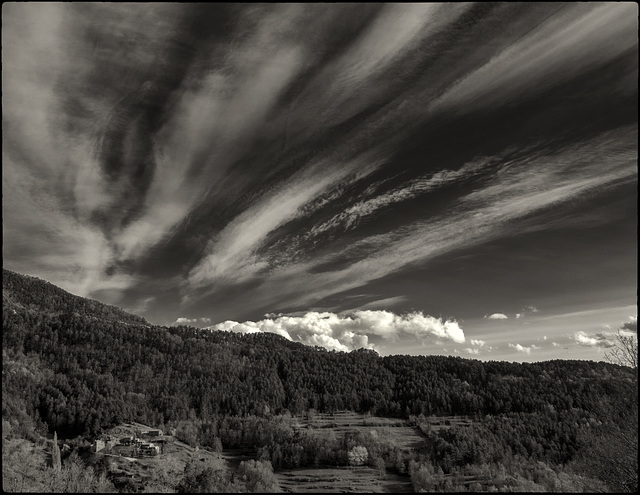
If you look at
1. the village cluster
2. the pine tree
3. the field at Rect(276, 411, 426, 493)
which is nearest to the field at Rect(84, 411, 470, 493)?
the field at Rect(276, 411, 426, 493)

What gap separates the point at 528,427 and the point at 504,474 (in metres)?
54.1

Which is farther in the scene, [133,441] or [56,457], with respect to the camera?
[133,441]

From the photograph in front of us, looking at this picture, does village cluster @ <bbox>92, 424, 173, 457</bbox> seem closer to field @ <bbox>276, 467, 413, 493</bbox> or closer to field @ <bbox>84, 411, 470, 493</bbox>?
field @ <bbox>84, 411, 470, 493</bbox>

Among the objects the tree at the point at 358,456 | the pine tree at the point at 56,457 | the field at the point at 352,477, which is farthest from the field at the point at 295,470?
the pine tree at the point at 56,457

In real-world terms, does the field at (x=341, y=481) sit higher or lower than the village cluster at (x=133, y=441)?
lower

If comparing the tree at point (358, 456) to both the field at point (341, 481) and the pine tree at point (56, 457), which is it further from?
the pine tree at point (56, 457)

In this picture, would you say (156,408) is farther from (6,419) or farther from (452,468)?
(452,468)

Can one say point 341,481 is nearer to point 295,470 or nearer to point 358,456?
point 358,456

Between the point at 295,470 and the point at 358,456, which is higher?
the point at 358,456

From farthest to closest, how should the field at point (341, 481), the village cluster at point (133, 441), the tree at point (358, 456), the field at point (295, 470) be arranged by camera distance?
the tree at point (358, 456), the field at point (341, 481), the village cluster at point (133, 441), the field at point (295, 470)

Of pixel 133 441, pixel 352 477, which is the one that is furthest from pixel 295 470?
pixel 133 441

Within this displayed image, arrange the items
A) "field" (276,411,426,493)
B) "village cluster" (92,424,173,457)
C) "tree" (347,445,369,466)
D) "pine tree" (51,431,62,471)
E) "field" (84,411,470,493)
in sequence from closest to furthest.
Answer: "pine tree" (51,431,62,471) → "field" (84,411,470,493) → "village cluster" (92,424,173,457) → "field" (276,411,426,493) → "tree" (347,445,369,466)

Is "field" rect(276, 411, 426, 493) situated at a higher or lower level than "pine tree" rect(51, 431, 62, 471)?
lower

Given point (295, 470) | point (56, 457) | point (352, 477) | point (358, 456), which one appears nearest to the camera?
point (56, 457)
